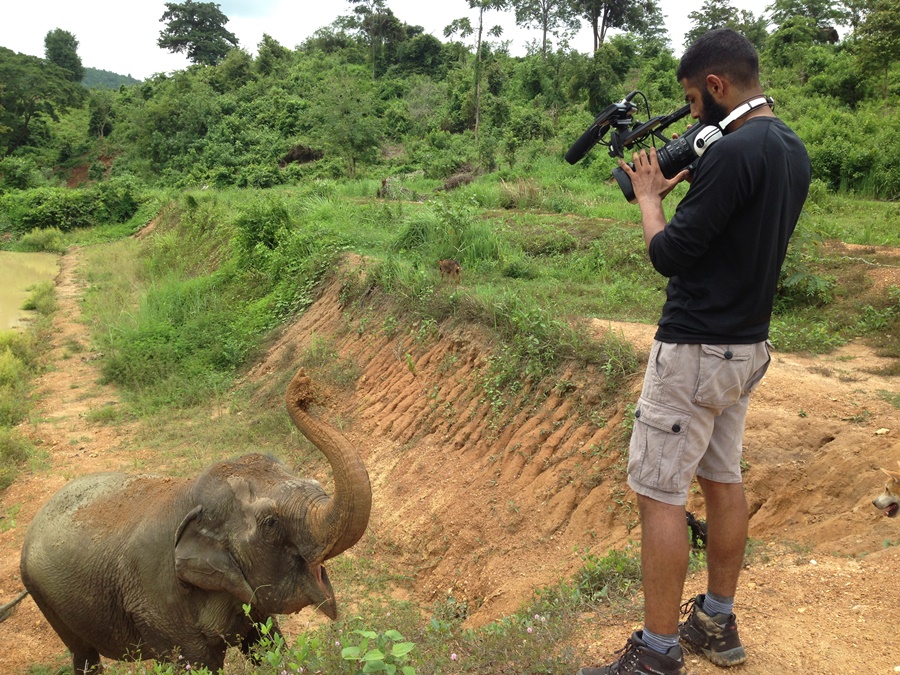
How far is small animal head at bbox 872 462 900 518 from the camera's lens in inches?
149

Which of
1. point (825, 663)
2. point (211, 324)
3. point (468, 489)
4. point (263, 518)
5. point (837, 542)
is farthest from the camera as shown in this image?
point (211, 324)

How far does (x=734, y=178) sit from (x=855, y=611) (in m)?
2.03

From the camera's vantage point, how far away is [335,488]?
10.6 ft

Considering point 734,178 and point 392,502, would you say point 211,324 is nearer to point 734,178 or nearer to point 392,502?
point 392,502

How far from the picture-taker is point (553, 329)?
6.68 m

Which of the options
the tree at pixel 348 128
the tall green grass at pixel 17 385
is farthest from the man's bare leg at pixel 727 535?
the tree at pixel 348 128

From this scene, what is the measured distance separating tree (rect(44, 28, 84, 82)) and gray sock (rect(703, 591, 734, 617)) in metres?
64.5

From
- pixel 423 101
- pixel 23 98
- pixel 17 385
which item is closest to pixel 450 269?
pixel 17 385

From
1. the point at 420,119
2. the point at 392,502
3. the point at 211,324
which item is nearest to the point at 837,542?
the point at 392,502

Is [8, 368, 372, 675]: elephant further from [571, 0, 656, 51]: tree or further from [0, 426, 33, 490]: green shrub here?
[571, 0, 656, 51]: tree

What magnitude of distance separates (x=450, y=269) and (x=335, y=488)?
5.83 metres

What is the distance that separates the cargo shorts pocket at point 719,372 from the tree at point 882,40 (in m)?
18.7

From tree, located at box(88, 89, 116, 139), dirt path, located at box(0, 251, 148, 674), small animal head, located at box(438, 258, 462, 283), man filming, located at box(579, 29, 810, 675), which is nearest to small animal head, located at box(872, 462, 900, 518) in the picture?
man filming, located at box(579, 29, 810, 675)

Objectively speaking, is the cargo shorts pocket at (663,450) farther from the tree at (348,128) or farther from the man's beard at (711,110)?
the tree at (348,128)
